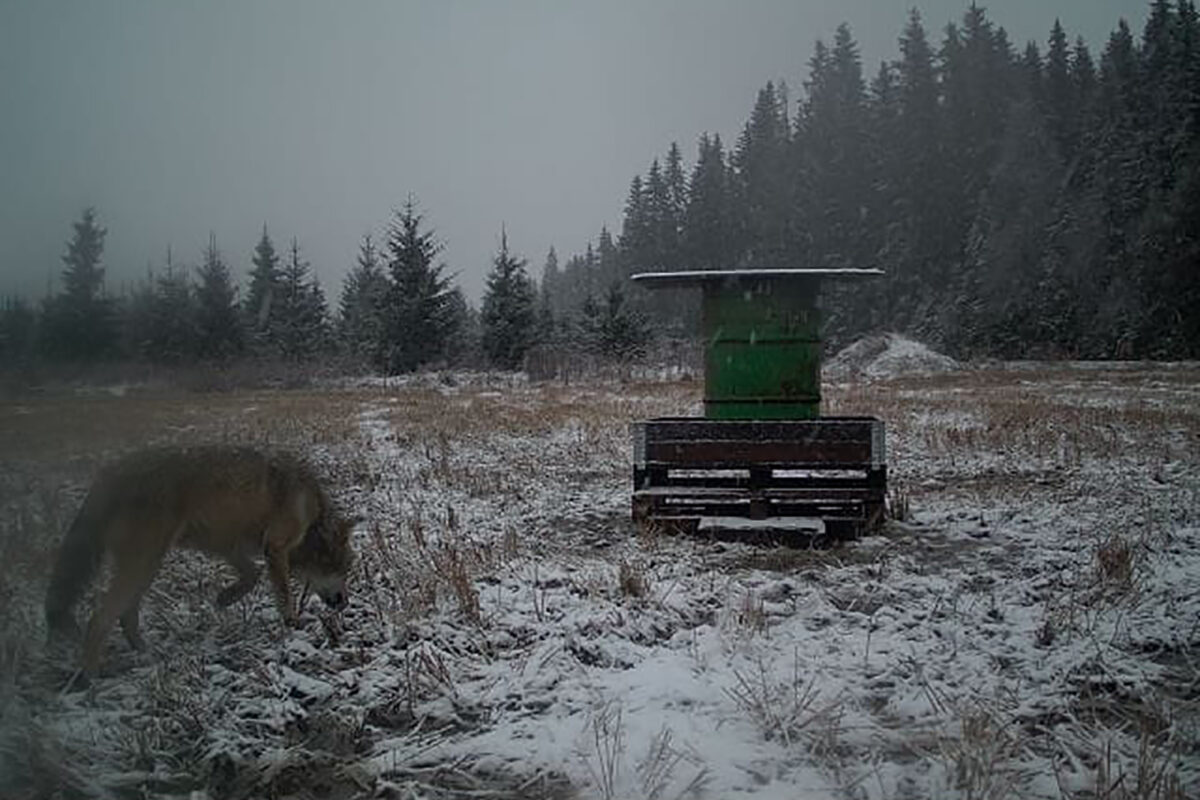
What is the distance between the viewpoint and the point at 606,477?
1026cm

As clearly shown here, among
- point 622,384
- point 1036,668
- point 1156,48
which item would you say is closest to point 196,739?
point 1036,668

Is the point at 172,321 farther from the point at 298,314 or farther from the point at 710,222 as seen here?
the point at 710,222

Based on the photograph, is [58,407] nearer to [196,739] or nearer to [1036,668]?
[196,739]

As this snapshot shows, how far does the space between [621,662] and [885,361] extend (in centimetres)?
3585

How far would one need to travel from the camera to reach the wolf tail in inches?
158

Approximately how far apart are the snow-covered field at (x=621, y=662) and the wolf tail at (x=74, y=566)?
0.30ft

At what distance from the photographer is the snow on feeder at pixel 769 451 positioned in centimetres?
713

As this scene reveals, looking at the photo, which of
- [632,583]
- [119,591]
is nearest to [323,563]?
[119,591]

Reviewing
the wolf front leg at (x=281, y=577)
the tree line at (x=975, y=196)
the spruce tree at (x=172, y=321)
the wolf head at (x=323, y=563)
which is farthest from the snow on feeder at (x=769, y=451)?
the tree line at (x=975, y=196)

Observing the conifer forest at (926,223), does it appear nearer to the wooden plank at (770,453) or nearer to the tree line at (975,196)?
the tree line at (975,196)

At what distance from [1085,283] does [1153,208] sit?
16.0 ft

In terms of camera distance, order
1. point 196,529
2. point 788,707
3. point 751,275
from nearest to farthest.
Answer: point 788,707 < point 196,529 < point 751,275

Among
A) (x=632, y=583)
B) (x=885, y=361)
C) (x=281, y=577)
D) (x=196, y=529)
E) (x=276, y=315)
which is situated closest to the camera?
(x=196, y=529)

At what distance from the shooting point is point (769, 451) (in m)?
7.24
